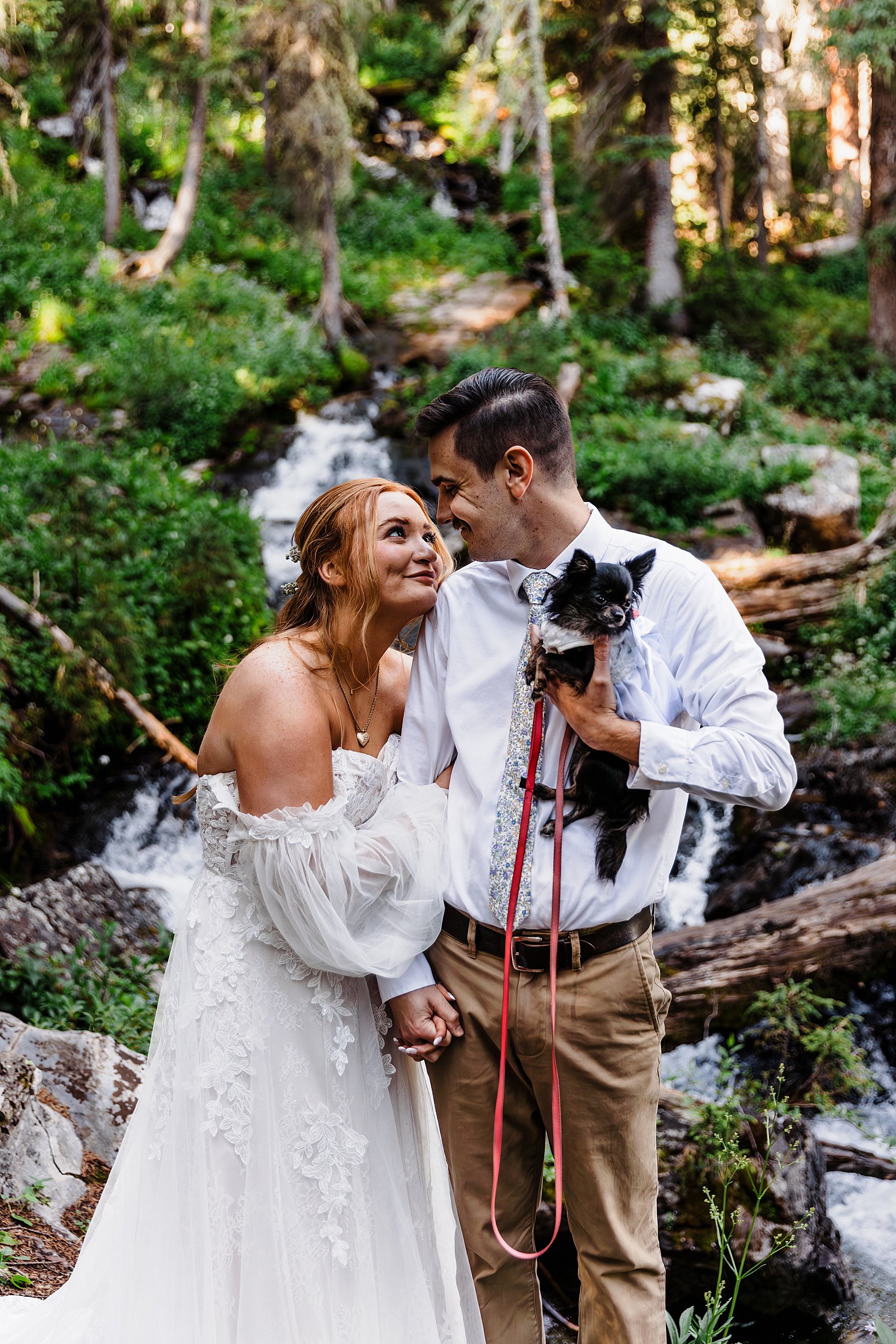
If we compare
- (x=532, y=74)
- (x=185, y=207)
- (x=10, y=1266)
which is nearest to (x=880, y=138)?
(x=532, y=74)

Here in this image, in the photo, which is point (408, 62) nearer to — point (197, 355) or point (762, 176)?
point (762, 176)

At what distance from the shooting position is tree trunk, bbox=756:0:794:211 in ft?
57.2

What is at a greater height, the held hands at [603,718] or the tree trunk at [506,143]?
the tree trunk at [506,143]

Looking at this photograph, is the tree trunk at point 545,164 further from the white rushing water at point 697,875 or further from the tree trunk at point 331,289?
the white rushing water at point 697,875

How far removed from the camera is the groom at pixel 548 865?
207 centimetres

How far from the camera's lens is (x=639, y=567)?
6.67 ft

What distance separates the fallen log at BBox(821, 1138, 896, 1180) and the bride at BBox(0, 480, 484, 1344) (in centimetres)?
289

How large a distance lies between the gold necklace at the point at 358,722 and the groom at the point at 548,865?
31 centimetres

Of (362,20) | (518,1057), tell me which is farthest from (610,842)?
(362,20)

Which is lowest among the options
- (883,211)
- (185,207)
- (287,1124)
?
(287,1124)

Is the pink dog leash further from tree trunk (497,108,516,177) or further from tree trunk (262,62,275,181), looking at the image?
tree trunk (497,108,516,177)

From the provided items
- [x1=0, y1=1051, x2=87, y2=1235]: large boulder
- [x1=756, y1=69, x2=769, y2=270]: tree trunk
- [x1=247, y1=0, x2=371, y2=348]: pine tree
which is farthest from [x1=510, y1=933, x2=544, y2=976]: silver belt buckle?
[x1=756, y1=69, x2=769, y2=270]: tree trunk

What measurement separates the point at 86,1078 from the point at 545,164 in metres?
15.4

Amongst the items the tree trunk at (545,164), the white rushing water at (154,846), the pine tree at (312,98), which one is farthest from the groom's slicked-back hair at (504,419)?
the tree trunk at (545,164)
